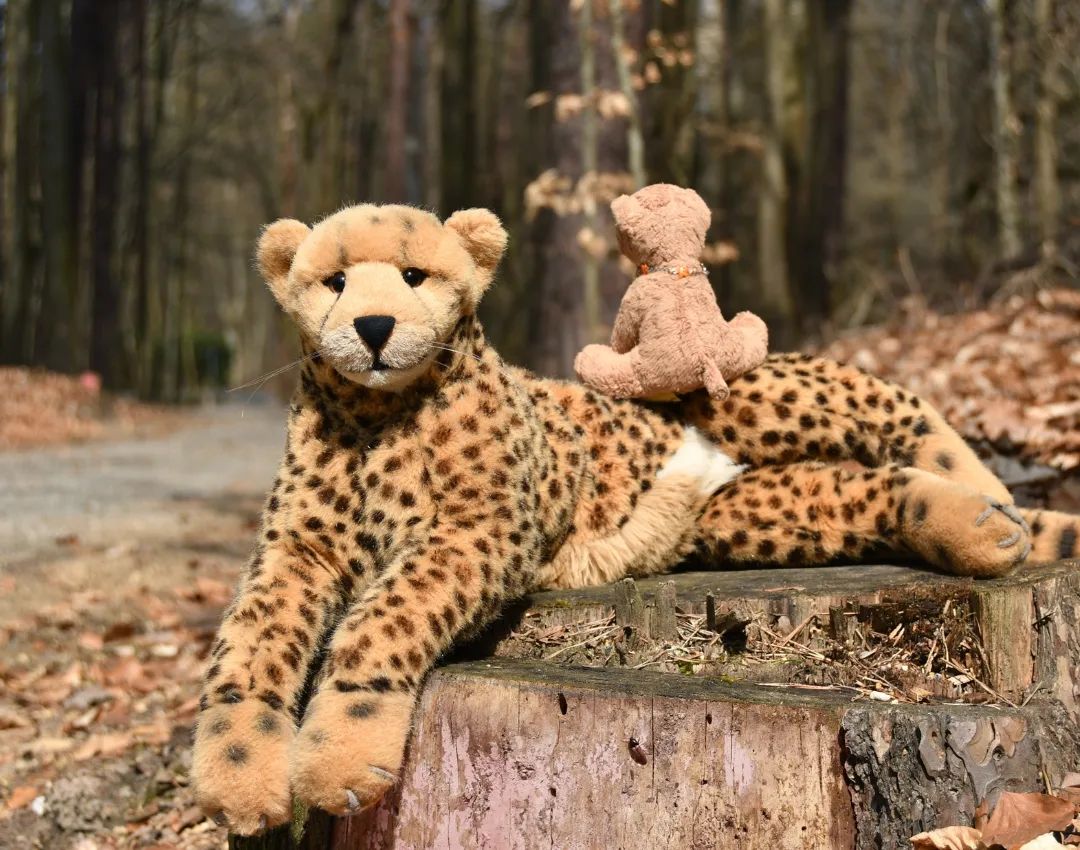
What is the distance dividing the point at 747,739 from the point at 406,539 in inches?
36.6

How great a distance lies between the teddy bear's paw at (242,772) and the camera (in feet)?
7.38

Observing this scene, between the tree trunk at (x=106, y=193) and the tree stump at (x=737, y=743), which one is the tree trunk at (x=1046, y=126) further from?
the tree trunk at (x=106, y=193)

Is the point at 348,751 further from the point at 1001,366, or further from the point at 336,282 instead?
the point at 1001,366

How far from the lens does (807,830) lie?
243 cm

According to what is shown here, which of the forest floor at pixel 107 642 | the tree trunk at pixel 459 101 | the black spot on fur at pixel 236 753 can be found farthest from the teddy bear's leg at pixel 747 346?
the tree trunk at pixel 459 101

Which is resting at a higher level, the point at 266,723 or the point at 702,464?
the point at 702,464

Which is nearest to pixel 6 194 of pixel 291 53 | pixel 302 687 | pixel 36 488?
pixel 291 53

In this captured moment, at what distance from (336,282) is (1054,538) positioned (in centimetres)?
213

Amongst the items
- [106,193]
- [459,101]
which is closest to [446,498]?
[459,101]

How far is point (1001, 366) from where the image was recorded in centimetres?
641

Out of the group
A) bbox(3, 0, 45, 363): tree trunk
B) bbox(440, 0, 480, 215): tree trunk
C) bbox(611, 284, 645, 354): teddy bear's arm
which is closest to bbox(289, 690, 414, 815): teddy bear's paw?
bbox(611, 284, 645, 354): teddy bear's arm

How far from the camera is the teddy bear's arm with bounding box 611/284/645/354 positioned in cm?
339

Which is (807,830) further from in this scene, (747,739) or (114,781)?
(114,781)

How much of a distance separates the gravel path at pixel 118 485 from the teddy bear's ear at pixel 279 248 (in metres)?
3.71
